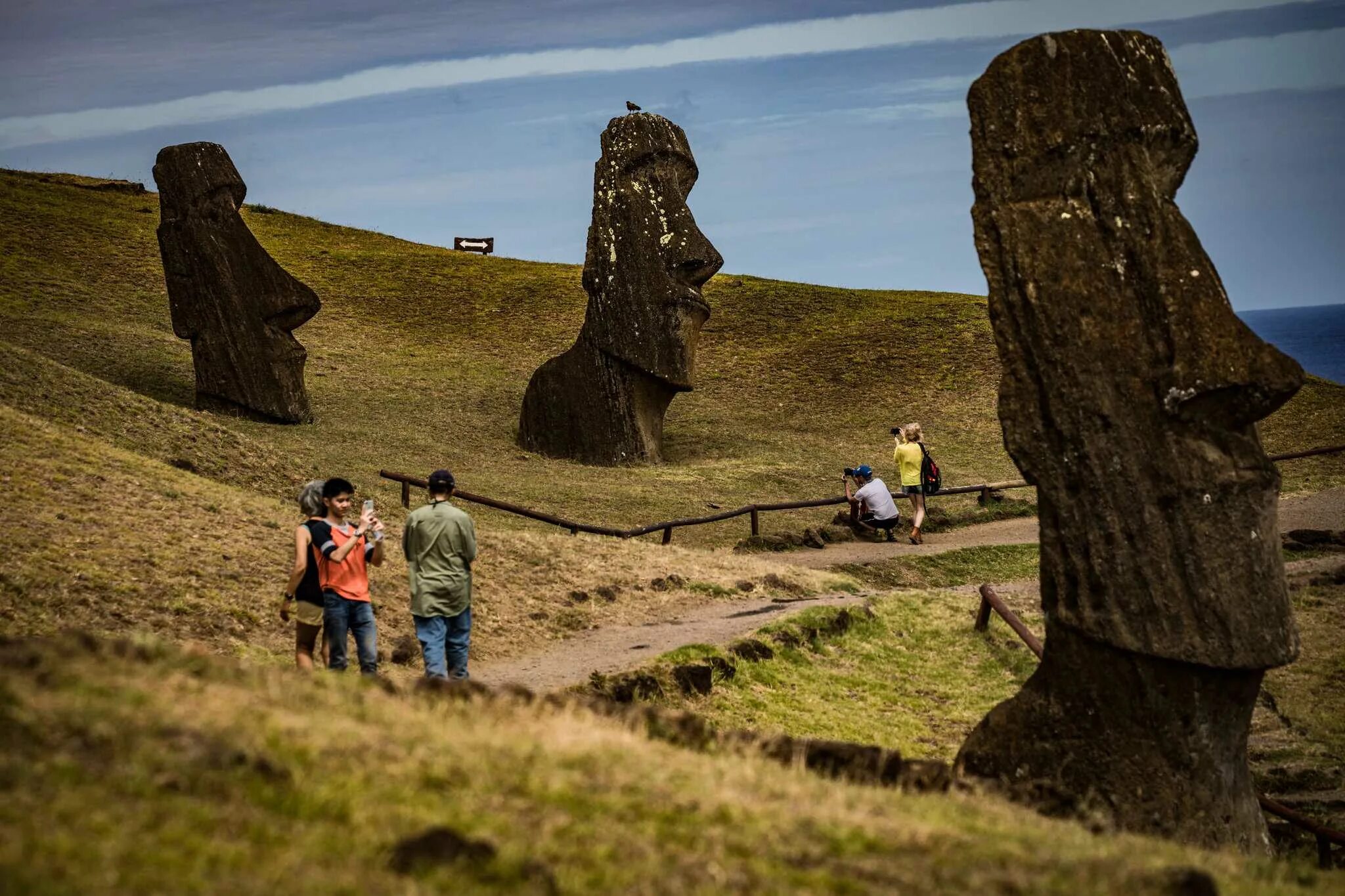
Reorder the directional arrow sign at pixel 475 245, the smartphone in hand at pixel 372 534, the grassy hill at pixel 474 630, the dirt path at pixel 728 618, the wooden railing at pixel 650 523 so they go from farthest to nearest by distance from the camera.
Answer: the directional arrow sign at pixel 475 245
the wooden railing at pixel 650 523
the dirt path at pixel 728 618
the smartphone in hand at pixel 372 534
the grassy hill at pixel 474 630

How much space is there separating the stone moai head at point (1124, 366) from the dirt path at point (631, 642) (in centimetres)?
521

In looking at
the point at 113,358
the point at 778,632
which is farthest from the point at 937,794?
the point at 113,358

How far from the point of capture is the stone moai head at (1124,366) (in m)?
10.6

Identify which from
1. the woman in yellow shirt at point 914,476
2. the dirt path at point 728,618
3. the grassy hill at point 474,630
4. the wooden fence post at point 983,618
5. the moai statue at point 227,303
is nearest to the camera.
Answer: the grassy hill at point 474,630

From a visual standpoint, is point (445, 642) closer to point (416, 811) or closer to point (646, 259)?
point (416, 811)

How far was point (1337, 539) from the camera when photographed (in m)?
23.6

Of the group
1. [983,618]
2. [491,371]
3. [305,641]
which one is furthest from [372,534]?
[491,371]

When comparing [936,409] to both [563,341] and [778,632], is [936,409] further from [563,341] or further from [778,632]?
[778,632]

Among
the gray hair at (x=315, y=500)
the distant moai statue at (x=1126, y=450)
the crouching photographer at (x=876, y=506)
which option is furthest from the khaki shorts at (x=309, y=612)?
the crouching photographer at (x=876, y=506)

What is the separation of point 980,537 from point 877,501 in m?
2.11

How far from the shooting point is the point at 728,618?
1791 centimetres

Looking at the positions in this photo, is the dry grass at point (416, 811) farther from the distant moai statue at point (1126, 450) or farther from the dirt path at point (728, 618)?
the dirt path at point (728, 618)

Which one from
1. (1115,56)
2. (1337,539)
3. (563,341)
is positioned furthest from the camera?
(563,341)

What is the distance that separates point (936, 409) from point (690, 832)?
32212 millimetres
